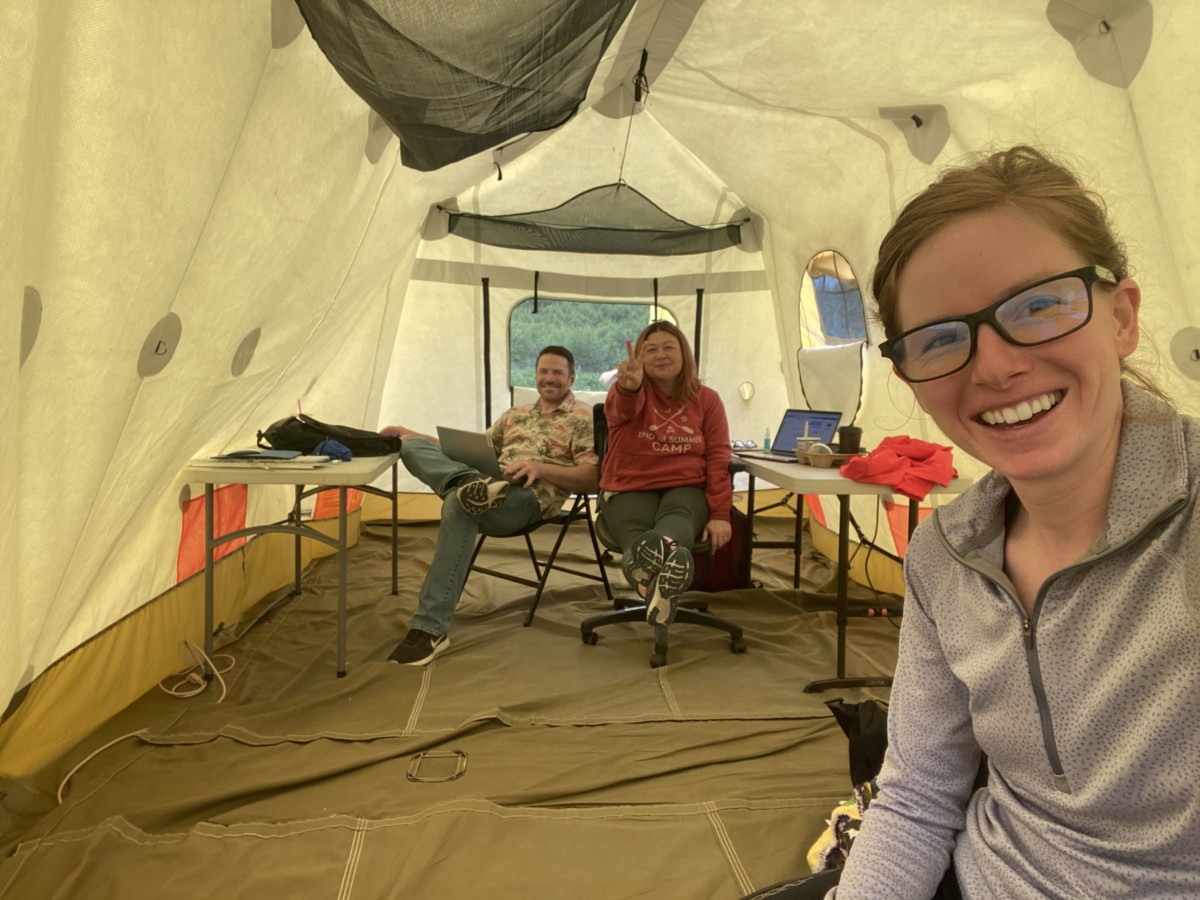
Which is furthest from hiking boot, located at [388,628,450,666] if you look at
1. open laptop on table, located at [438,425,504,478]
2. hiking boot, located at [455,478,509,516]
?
open laptop on table, located at [438,425,504,478]

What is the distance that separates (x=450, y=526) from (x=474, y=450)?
18.1 inches

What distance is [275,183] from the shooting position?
2010 millimetres

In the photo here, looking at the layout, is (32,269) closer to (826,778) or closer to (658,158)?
(826,778)

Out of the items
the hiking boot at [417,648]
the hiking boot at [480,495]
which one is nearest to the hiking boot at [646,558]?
the hiking boot at [480,495]

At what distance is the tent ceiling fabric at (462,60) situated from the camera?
60.0 inches

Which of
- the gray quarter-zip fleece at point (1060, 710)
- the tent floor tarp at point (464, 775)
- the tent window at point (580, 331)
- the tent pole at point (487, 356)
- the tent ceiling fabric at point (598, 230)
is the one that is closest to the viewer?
the gray quarter-zip fleece at point (1060, 710)

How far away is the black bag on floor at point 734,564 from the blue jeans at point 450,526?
92 centimetres

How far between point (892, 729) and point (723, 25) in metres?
2.90

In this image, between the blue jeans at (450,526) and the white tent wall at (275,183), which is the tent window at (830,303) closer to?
the white tent wall at (275,183)

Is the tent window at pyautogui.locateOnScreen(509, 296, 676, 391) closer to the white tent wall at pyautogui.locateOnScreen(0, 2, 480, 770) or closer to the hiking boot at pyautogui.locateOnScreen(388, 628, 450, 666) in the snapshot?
the white tent wall at pyautogui.locateOnScreen(0, 2, 480, 770)

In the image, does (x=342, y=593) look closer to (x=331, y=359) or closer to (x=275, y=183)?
(x=275, y=183)

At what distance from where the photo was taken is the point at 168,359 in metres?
1.92

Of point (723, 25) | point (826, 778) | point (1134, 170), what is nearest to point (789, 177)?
point (723, 25)

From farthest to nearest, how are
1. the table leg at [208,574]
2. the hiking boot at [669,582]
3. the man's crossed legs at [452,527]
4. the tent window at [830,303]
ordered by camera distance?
the tent window at [830,303]
the man's crossed legs at [452,527]
the hiking boot at [669,582]
the table leg at [208,574]
